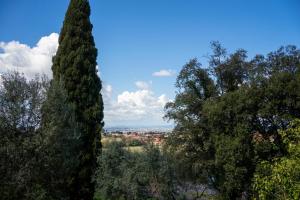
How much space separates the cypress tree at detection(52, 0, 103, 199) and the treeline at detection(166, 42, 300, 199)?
277 inches

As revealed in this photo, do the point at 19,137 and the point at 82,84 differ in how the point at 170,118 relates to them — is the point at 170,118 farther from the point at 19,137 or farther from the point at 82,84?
the point at 19,137

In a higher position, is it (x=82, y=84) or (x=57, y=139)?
(x=82, y=84)

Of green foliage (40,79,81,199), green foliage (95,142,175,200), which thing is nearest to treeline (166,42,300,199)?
green foliage (95,142,175,200)

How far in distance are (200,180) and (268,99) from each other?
25.2 feet

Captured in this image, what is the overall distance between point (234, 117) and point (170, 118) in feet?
17.0

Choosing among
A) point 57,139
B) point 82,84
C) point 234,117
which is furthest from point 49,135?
point 234,117

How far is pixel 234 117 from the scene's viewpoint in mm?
26453

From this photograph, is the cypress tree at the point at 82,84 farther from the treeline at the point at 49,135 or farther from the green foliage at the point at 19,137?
the green foliage at the point at 19,137

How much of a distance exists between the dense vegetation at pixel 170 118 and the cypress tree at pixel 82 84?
0.06 meters

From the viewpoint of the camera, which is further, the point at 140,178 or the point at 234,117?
the point at 140,178

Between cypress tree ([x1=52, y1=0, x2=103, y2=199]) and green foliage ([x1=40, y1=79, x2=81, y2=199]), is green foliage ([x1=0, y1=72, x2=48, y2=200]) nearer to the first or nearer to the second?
green foliage ([x1=40, y1=79, x2=81, y2=199])

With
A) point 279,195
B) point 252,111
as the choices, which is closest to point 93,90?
point 252,111

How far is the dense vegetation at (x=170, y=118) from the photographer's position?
55.8ft

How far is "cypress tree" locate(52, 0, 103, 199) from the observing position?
23.5m
